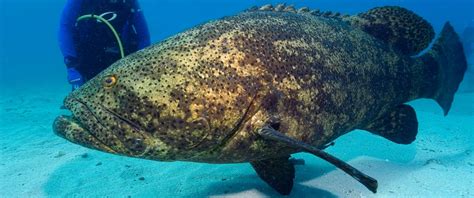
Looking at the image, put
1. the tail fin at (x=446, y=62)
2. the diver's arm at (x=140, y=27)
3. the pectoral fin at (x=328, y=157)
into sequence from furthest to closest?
the diver's arm at (x=140, y=27) < the tail fin at (x=446, y=62) < the pectoral fin at (x=328, y=157)

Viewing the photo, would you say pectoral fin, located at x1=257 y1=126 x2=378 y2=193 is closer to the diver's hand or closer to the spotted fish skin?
the spotted fish skin

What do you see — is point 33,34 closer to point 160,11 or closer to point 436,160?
point 160,11

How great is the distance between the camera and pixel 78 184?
530 cm

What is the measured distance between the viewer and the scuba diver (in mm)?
6777

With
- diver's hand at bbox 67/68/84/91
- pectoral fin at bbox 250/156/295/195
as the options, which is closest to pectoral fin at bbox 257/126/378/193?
pectoral fin at bbox 250/156/295/195

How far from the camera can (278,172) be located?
3.96m

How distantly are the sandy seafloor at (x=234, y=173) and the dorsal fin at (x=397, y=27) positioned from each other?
1.83 metres

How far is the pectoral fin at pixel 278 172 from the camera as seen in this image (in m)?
3.96

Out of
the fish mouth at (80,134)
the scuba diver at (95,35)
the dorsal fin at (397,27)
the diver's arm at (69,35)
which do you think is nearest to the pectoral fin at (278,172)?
the fish mouth at (80,134)

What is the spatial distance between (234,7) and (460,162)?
125 metres

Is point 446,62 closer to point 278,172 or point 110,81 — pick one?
point 278,172

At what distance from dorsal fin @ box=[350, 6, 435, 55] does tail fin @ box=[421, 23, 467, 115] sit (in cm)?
40

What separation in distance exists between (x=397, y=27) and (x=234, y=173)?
2.97 metres

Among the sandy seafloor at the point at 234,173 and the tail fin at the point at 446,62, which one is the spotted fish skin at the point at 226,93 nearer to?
the sandy seafloor at the point at 234,173
